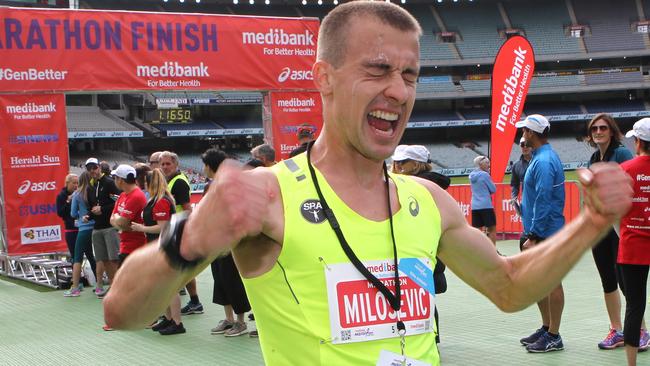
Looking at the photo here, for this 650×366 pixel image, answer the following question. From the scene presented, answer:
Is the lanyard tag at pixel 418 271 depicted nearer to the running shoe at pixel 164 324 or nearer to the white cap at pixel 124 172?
the running shoe at pixel 164 324

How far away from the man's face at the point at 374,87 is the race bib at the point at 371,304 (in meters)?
0.31

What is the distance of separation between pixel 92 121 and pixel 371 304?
40922mm

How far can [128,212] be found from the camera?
827 cm

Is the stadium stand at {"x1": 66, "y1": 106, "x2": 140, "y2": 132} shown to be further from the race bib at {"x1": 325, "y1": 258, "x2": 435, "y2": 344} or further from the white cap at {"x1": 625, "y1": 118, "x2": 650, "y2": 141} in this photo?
the race bib at {"x1": 325, "y1": 258, "x2": 435, "y2": 344}

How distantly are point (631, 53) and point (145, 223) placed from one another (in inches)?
1778

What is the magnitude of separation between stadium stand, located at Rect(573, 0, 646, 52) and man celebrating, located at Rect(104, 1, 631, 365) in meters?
49.4

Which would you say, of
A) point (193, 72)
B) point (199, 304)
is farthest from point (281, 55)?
point (199, 304)

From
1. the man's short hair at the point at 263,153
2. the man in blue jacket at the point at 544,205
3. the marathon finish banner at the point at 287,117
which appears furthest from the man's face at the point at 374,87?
the marathon finish banner at the point at 287,117

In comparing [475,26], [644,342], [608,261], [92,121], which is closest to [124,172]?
[608,261]

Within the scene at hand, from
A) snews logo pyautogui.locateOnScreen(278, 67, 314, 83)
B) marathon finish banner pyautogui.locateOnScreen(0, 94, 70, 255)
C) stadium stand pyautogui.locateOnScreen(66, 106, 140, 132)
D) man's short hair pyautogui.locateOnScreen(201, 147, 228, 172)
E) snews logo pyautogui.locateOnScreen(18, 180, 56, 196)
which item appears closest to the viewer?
man's short hair pyautogui.locateOnScreen(201, 147, 228, 172)

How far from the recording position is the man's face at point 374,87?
5.99 ft

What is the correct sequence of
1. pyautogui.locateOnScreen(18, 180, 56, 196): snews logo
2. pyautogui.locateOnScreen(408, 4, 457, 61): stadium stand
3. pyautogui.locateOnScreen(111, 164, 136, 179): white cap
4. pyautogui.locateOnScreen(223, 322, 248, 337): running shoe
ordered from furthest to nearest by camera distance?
pyautogui.locateOnScreen(408, 4, 457, 61): stadium stand → pyautogui.locateOnScreen(18, 180, 56, 196): snews logo → pyautogui.locateOnScreen(111, 164, 136, 179): white cap → pyautogui.locateOnScreen(223, 322, 248, 337): running shoe

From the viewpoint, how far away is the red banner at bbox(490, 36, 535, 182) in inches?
507

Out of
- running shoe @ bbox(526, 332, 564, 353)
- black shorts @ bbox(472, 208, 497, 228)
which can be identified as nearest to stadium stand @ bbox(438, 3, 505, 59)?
black shorts @ bbox(472, 208, 497, 228)
